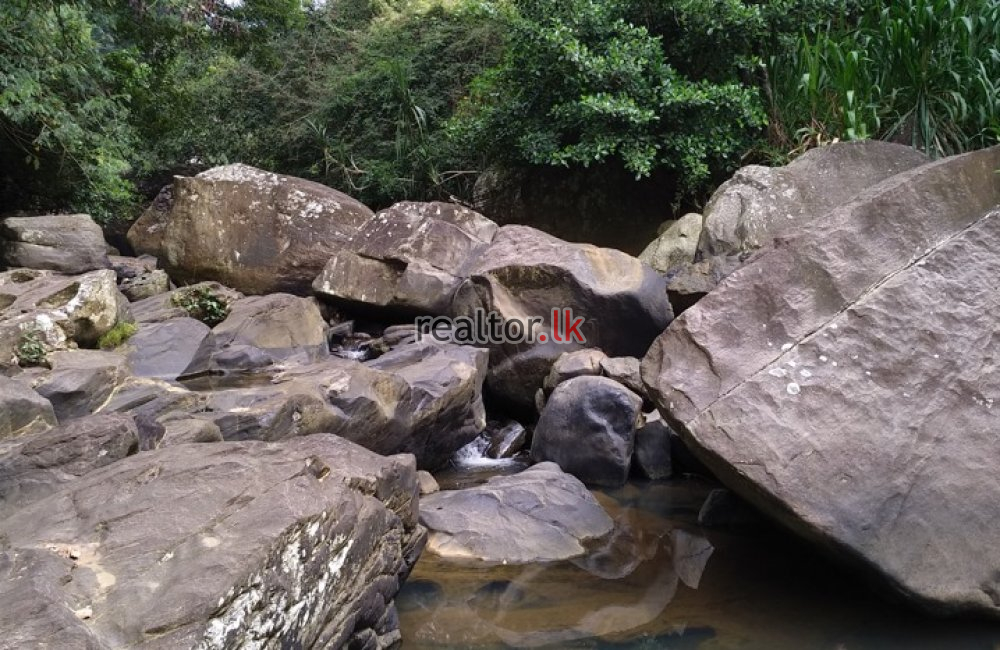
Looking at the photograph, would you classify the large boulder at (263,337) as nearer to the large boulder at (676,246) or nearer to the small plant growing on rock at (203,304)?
the small plant growing on rock at (203,304)

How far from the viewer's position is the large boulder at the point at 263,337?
6547 mm

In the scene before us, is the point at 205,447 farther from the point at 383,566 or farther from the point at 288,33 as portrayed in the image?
the point at 288,33

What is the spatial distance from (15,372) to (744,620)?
195 inches

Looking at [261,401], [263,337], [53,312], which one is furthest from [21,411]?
[263,337]

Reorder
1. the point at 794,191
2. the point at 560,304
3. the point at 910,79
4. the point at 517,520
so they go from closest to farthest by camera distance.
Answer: the point at 517,520
the point at 794,191
the point at 560,304
the point at 910,79

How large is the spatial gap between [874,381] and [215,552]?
2.87 m

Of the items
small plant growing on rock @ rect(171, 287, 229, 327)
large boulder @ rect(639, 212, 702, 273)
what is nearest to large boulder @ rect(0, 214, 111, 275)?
small plant growing on rock @ rect(171, 287, 229, 327)

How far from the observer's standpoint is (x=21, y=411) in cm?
437

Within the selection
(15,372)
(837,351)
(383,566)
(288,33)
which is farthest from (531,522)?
(288,33)

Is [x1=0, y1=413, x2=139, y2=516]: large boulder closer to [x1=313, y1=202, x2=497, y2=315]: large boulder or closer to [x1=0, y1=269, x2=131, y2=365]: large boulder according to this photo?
[x1=0, y1=269, x2=131, y2=365]: large boulder

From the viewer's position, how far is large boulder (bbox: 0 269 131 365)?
20.5 ft

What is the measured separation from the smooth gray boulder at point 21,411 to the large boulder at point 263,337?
1938 millimetres

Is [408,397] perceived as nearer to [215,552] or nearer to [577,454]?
[577,454]

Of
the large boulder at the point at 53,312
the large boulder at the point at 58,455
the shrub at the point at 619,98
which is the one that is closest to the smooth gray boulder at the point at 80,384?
the large boulder at the point at 53,312
